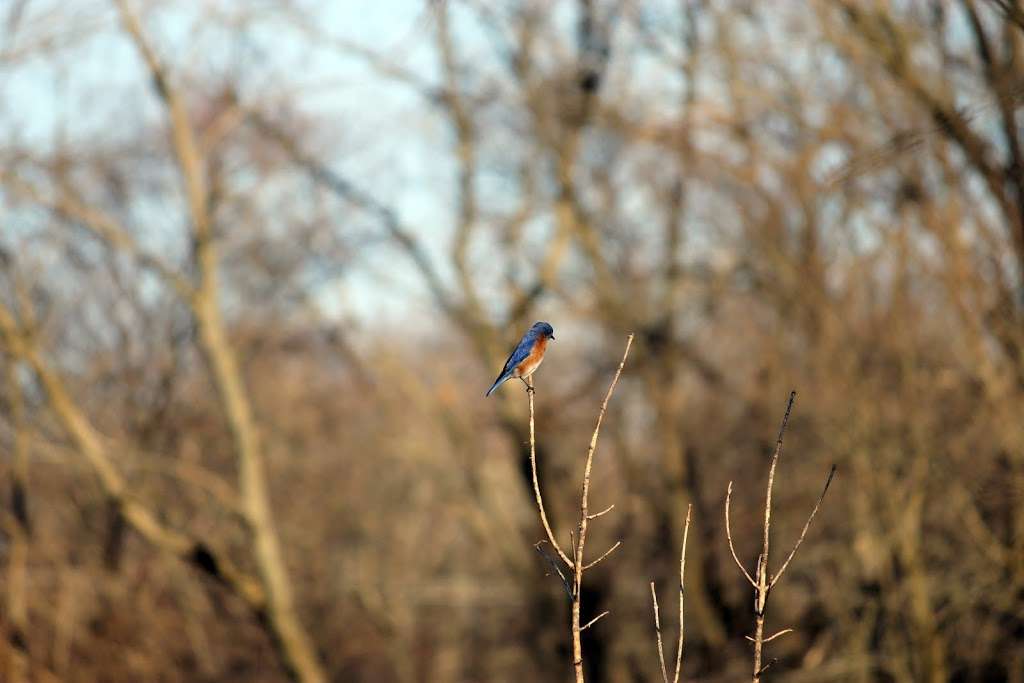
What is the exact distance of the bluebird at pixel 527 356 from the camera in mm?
2979

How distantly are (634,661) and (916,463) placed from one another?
477 cm

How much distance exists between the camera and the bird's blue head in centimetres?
287

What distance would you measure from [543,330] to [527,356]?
0.34 feet

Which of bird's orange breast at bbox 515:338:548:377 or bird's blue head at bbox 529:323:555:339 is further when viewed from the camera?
bird's orange breast at bbox 515:338:548:377

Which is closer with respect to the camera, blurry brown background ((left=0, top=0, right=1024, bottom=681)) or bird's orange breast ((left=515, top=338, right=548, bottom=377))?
bird's orange breast ((left=515, top=338, right=548, bottom=377))

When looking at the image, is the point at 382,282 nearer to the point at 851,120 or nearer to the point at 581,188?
the point at 581,188

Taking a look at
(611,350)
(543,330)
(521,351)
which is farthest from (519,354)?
(611,350)

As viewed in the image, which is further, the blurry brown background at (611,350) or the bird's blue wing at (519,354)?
the blurry brown background at (611,350)

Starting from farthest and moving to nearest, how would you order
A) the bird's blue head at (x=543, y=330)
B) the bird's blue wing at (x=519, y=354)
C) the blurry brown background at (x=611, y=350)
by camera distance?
the blurry brown background at (x=611, y=350), the bird's blue wing at (x=519, y=354), the bird's blue head at (x=543, y=330)

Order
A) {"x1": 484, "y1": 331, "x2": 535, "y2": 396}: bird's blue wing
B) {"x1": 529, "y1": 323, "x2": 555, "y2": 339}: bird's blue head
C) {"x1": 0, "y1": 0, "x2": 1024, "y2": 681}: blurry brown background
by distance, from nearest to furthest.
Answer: {"x1": 529, "y1": 323, "x2": 555, "y2": 339}: bird's blue head, {"x1": 484, "y1": 331, "x2": 535, "y2": 396}: bird's blue wing, {"x1": 0, "y1": 0, "x2": 1024, "y2": 681}: blurry brown background

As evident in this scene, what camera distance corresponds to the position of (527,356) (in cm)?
301

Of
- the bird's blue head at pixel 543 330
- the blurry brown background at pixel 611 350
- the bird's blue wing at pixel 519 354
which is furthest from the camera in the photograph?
the blurry brown background at pixel 611 350

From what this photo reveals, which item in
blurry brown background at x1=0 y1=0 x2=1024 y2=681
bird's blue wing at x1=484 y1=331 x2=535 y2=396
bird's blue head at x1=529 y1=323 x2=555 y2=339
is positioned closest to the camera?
bird's blue head at x1=529 y1=323 x2=555 y2=339

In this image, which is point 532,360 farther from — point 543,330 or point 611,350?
point 611,350
